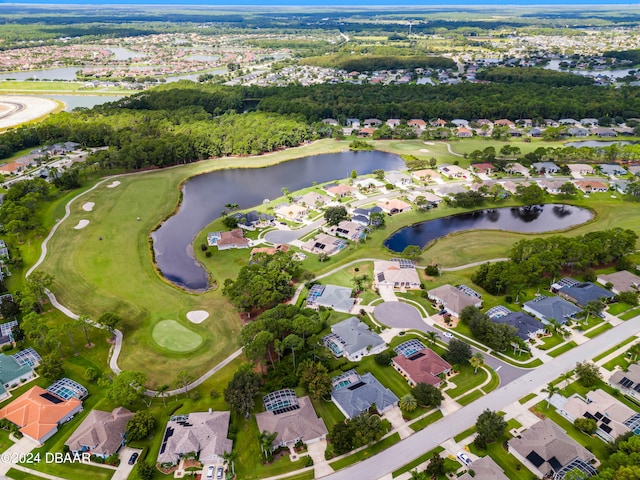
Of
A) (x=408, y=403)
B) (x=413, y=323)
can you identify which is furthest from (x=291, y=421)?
(x=413, y=323)

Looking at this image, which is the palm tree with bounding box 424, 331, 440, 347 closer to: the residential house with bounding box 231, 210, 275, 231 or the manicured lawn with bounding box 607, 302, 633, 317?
the manicured lawn with bounding box 607, 302, 633, 317

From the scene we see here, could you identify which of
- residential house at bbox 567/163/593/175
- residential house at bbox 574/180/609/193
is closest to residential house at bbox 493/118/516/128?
residential house at bbox 567/163/593/175

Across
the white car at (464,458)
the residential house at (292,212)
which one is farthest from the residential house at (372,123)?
the white car at (464,458)

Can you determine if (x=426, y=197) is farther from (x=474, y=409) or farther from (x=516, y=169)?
(x=474, y=409)

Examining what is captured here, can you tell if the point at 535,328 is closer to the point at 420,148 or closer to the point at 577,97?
the point at 420,148

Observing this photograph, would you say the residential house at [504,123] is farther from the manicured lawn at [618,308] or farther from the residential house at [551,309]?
the residential house at [551,309]
